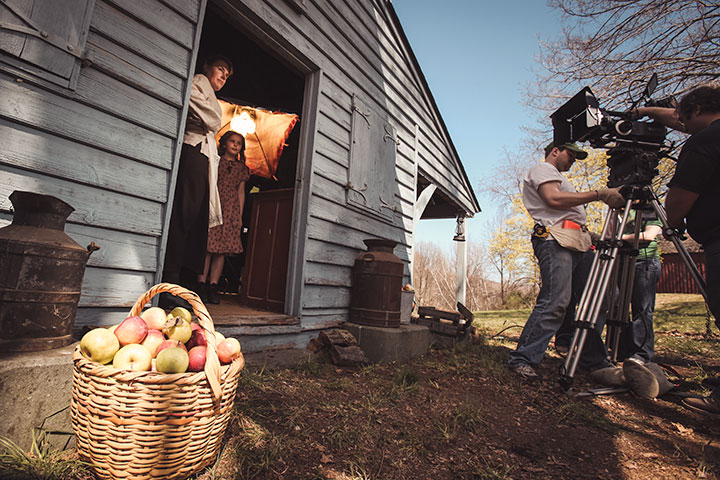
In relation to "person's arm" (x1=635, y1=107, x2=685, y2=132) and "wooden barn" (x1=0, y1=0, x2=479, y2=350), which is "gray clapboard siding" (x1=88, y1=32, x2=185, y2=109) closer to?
"wooden barn" (x1=0, y1=0, x2=479, y2=350)

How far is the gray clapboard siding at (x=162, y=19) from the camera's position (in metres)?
2.06

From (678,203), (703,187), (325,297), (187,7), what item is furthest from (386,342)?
(187,7)

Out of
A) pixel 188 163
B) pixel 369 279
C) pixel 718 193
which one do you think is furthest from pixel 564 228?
pixel 188 163

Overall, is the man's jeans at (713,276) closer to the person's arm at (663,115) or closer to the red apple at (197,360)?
the person's arm at (663,115)

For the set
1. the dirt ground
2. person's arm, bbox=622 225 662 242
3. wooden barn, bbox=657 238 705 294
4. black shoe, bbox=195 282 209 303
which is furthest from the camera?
wooden barn, bbox=657 238 705 294

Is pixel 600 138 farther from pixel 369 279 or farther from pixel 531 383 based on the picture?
pixel 369 279

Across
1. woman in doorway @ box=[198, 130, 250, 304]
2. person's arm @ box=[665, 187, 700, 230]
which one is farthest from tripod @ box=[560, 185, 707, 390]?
woman in doorway @ box=[198, 130, 250, 304]

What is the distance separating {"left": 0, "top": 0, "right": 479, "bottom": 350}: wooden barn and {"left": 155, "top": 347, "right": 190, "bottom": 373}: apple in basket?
1044 millimetres

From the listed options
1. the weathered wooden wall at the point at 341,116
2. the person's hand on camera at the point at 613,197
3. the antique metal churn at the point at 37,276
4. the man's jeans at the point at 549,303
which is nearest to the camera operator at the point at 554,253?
the man's jeans at the point at 549,303

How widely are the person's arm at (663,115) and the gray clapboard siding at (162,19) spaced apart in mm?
3335

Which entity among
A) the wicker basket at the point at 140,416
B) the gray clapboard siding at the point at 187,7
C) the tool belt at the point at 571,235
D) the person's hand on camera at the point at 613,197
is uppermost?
the gray clapboard siding at the point at 187,7

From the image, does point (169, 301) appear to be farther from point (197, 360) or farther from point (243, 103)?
point (243, 103)

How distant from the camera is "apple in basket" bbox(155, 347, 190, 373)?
116cm

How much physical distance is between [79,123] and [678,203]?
335cm
